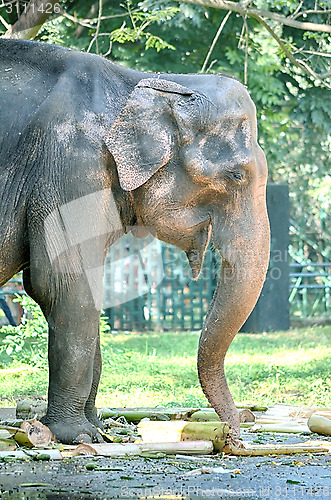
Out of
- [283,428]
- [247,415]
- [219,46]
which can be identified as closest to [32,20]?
[247,415]

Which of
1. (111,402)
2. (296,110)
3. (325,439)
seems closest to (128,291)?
(296,110)

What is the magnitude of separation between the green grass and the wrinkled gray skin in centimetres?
209

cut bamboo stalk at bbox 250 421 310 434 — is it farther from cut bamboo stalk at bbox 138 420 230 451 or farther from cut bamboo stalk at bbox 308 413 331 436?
cut bamboo stalk at bbox 138 420 230 451

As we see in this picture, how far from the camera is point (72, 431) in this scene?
14.4 ft

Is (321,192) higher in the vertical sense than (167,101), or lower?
lower

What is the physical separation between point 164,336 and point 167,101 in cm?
800

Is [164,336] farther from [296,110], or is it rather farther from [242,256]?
[242,256]

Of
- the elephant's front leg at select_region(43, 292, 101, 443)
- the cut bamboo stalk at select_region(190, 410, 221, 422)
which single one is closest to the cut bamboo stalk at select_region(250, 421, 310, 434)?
the cut bamboo stalk at select_region(190, 410, 221, 422)

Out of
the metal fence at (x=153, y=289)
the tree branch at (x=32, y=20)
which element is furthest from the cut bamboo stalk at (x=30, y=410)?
the metal fence at (x=153, y=289)

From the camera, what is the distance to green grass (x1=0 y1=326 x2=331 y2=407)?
7.14 metres

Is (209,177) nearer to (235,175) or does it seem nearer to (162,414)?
(235,175)

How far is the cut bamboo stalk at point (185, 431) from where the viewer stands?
428 cm

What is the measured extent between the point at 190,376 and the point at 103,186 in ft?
13.5

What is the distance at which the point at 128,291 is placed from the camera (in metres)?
14.1
